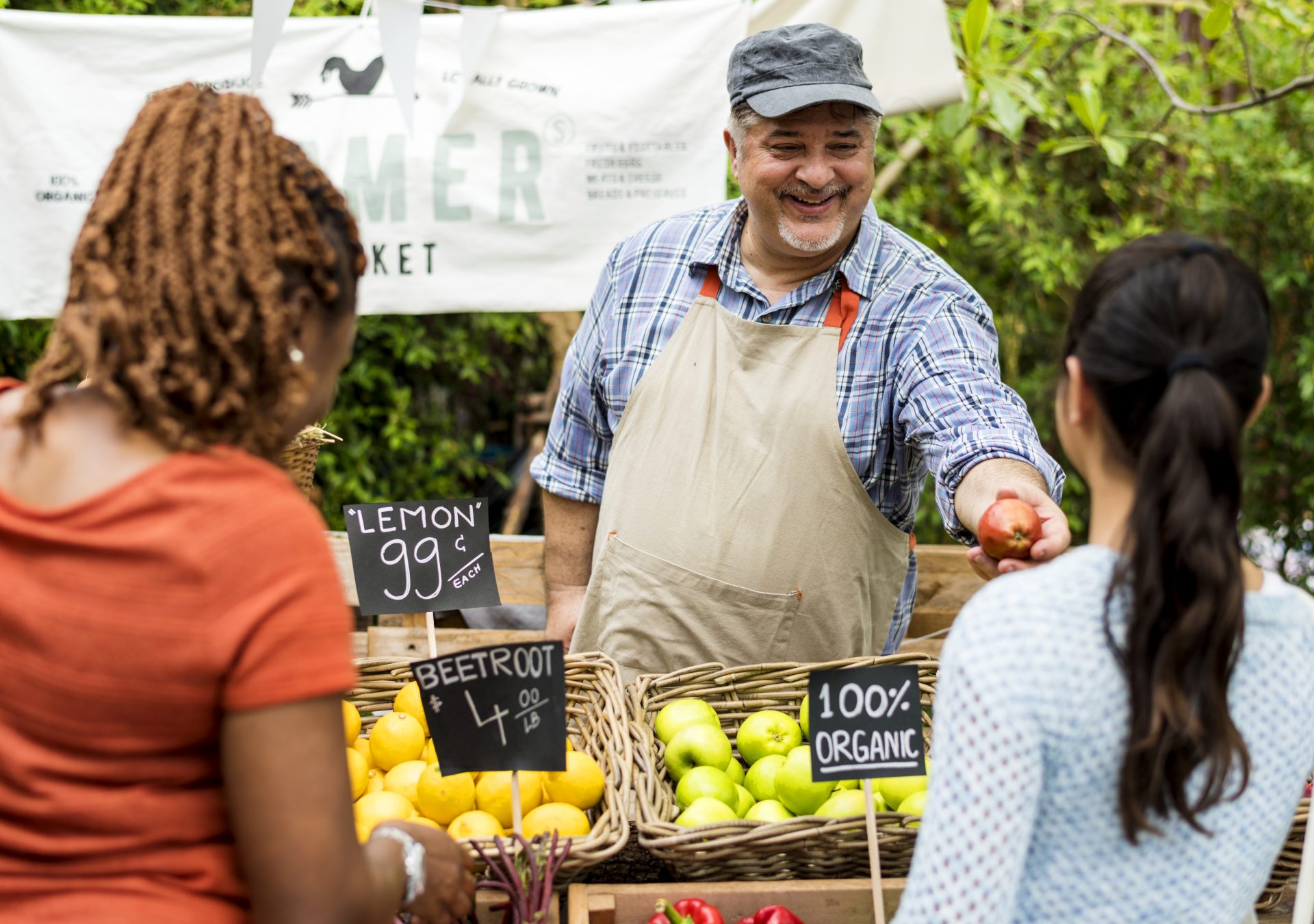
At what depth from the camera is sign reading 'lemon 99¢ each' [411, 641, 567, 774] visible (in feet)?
5.34

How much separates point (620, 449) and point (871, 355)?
56 cm

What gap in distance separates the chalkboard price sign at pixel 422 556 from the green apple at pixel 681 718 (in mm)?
358

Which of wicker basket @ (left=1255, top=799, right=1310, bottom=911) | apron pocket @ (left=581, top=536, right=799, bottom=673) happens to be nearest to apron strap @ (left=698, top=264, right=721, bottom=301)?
apron pocket @ (left=581, top=536, right=799, bottom=673)

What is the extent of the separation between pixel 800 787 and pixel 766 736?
185 millimetres

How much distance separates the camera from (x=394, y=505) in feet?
7.05

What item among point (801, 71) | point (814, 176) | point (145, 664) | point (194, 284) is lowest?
point (145, 664)

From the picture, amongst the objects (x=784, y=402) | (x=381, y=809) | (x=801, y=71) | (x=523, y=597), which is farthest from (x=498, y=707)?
(x=523, y=597)

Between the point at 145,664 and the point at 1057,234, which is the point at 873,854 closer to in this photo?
the point at 145,664

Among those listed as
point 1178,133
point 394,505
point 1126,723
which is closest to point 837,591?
point 394,505

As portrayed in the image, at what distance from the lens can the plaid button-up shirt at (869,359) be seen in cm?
223

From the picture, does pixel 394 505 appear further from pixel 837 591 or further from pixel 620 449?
pixel 837 591

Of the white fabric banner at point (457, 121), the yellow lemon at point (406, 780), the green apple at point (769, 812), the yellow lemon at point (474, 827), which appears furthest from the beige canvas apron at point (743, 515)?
the white fabric banner at point (457, 121)

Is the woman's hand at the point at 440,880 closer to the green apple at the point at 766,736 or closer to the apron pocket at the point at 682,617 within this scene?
the green apple at the point at 766,736

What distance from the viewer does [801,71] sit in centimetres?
245
